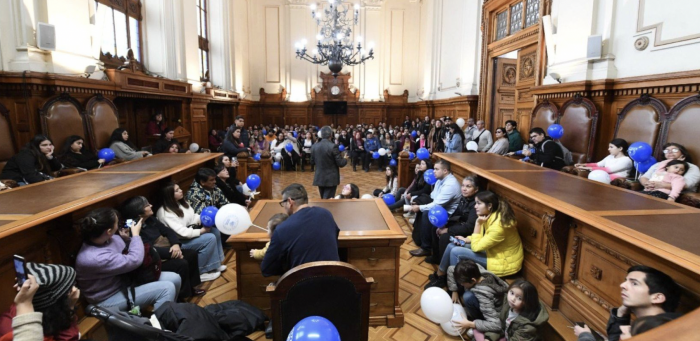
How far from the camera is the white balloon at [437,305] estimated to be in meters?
2.16

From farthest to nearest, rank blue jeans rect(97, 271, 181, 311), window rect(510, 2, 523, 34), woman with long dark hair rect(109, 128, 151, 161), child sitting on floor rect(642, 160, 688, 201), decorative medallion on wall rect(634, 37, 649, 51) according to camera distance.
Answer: window rect(510, 2, 523, 34) → woman with long dark hair rect(109, 128, 151, 161) → decorative medallion on wall rect(634, 37, 649, 51) → child sitting on floor rect(642, 160, 688, 201) → blue jeans rect(97, 271, 181, 311)

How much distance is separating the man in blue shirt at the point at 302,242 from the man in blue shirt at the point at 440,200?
1911 mm

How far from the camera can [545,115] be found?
5.38 meters

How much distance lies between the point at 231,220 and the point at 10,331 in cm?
123

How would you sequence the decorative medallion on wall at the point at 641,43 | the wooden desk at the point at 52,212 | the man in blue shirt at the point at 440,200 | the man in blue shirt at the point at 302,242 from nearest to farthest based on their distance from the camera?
the wooden desk at the point at 52,212 < the man in blue shirt at the point at 302,242 < the man in blue shirt at the point at 440,200 < the decorative medallion on wall at the point at 641,43

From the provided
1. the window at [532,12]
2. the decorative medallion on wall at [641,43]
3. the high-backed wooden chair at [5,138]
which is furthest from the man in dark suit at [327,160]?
the window at [532,12]

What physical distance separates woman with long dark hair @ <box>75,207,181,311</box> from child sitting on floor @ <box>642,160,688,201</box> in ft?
12.9

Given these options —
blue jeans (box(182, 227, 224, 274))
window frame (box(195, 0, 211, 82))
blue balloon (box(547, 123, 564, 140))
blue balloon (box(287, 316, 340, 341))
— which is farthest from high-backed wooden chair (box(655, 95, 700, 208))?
window frame (box(195, 0, 211, 82))

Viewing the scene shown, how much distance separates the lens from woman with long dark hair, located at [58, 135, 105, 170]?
436 centimetres

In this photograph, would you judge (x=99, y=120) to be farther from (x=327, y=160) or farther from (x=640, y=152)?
(x=640, y=152)

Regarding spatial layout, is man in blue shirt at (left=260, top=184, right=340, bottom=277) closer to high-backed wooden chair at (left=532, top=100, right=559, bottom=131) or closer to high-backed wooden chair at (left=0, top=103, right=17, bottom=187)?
high-backed wooden chair at (left=0, top=103, right=17, bottom=187)

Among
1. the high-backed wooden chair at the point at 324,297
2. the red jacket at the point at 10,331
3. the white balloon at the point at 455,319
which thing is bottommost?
the white balloon at the point at 455,319

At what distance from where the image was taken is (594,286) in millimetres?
2066

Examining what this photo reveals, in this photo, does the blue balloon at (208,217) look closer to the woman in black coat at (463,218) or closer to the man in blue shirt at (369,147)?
the woman in black coat at (463,218)
